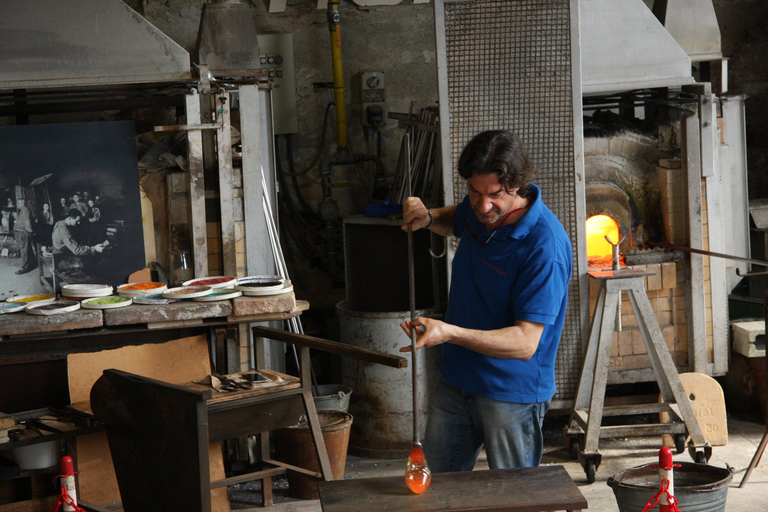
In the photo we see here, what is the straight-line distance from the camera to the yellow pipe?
6.06 metres

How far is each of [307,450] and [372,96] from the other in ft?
9.16

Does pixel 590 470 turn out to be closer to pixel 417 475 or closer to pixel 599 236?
pixel 599 236

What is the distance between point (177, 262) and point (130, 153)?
0.65 metres

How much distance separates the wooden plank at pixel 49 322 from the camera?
3.94 metres

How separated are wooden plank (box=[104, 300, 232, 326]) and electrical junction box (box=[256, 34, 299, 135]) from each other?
2267 mm

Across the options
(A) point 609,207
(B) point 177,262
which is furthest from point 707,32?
(B) point 177,262

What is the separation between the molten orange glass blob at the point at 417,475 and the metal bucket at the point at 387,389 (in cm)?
243

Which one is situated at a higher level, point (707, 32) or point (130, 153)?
point (707, 32)

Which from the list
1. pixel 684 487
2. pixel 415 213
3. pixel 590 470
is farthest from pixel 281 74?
pixel 684 487

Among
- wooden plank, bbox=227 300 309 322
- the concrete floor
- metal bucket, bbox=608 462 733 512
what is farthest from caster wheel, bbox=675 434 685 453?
wooden plank, bbox=227 300 309 322

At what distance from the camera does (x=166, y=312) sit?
4.11 meters

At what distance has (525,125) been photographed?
15.4 ft

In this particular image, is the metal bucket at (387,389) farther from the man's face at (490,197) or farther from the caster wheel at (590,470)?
the man's face at (490,197)

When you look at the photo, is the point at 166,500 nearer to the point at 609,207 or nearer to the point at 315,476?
the point at 315,476
